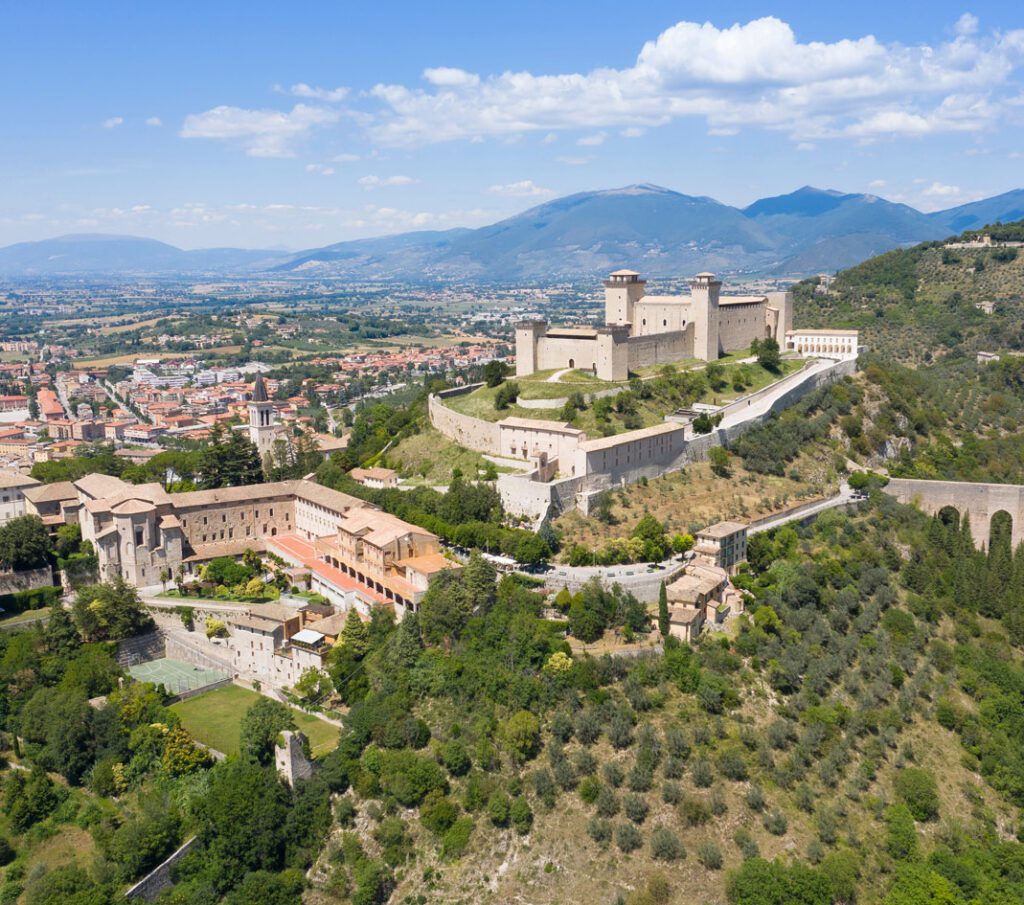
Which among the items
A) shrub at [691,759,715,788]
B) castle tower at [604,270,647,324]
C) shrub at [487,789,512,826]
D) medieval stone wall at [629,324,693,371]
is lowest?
shrub at [487,789,512,826]

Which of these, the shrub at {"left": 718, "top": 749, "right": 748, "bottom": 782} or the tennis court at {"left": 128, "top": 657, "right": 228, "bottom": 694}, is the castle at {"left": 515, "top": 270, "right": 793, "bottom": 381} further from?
the shrub at {"left": 718, "top": 749, "right": 748, "bottom": 782}

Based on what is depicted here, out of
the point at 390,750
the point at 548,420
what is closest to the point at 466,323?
the point at 548,420

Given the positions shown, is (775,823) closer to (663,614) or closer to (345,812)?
(663,614)

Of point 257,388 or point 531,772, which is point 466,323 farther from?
point 531,772

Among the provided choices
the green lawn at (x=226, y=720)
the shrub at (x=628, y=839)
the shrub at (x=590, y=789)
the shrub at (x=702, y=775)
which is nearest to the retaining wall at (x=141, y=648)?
the green lawn at (x=226, y=720)

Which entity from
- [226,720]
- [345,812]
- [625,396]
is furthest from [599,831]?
[625,396]

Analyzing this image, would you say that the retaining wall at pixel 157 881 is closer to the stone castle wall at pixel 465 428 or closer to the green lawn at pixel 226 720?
the green lawn at pixel 226 720

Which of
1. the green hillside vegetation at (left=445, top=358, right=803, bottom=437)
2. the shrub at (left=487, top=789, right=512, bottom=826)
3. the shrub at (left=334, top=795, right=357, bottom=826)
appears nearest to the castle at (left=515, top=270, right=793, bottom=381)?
the green hillside vegetation at (left=445, top=358, right=803, bottom=437)
